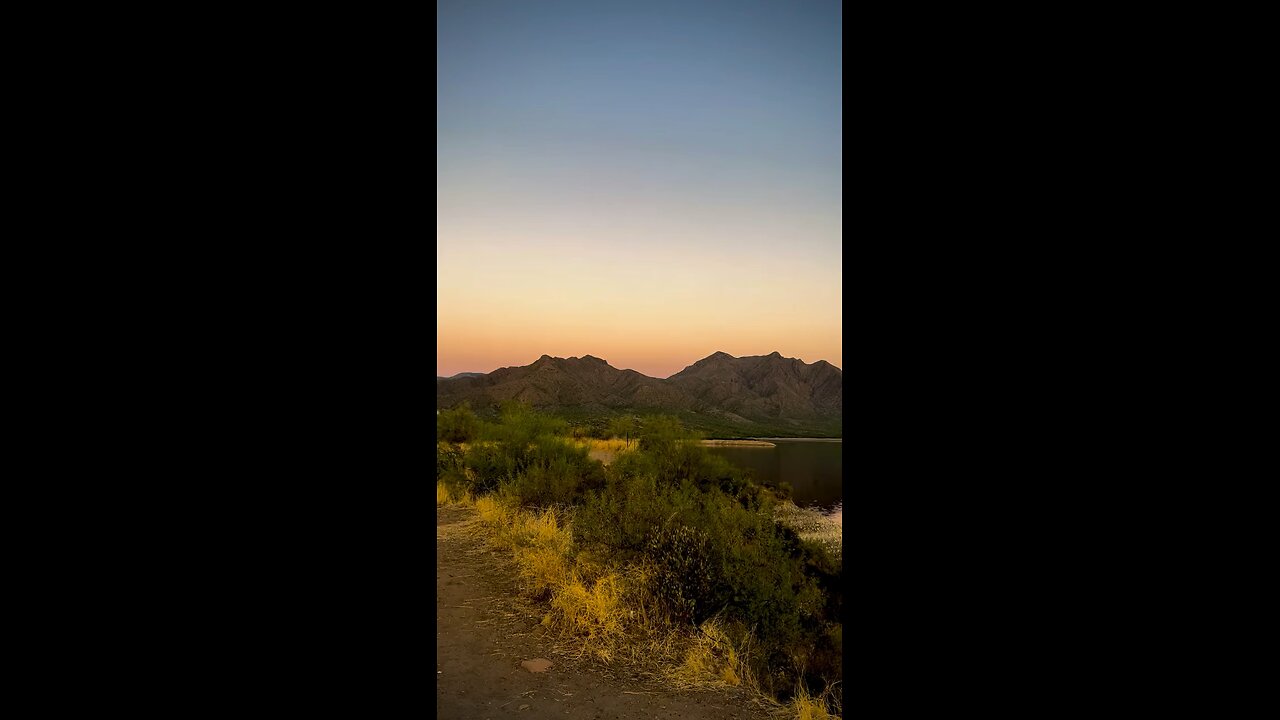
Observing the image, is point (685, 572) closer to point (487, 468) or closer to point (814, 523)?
point (814, 523)

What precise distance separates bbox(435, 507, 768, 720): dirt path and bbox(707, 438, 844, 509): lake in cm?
318

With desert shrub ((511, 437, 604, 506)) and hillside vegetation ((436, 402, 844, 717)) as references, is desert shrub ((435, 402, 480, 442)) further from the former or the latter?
hillside vegetation ((436, 402, 844, 717))

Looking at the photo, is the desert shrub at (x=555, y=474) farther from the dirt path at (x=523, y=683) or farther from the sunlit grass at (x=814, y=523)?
the dirt path at (x=523, y=683)

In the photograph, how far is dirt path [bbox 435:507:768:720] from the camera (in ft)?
13.7

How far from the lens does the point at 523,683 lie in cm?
454

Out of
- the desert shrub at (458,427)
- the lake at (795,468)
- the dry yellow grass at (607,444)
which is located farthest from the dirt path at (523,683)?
the desert shrub at (458,427)

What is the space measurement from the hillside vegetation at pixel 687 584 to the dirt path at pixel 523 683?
0.23m

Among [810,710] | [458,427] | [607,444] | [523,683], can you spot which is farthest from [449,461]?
[810,710]
